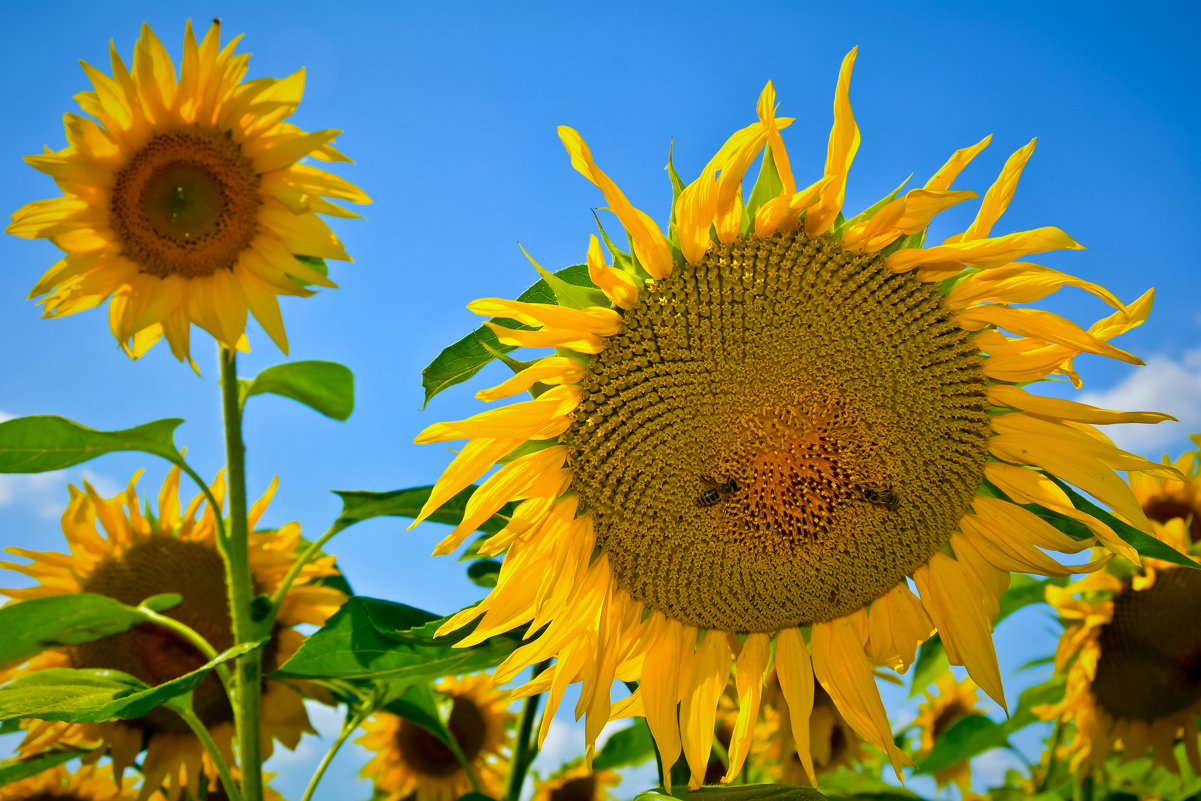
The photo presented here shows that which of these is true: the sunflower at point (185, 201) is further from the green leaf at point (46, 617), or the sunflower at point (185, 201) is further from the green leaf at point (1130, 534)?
Answer: the green leaf at point (1130, 534)

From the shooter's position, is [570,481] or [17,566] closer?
[570,481]

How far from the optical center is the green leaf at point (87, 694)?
208 centimetres

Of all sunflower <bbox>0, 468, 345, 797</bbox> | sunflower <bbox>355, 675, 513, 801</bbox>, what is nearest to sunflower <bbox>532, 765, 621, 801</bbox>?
sunflower <bbox>355, 675, 513, 801</bbox>

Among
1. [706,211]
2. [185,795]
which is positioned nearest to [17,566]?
[185,795]

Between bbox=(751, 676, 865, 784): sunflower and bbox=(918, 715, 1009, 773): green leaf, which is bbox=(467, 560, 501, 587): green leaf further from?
bbox=(918, 715, 1009, 773): green leaf

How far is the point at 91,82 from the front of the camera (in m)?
3.13

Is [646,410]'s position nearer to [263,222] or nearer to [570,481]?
[570,481]

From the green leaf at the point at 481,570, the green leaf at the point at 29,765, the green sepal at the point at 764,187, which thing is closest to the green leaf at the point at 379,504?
the green leaf at the point at 481,570

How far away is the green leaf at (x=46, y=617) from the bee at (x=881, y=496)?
7.23 feet

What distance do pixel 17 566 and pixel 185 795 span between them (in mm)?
1234

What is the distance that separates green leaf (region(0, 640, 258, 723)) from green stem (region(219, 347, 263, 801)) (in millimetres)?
343

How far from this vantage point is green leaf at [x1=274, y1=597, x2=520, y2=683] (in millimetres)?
2068

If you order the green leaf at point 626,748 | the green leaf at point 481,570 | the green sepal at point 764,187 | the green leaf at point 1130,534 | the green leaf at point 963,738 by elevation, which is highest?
the green sepal at point 764,187

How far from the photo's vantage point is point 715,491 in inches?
75.0
